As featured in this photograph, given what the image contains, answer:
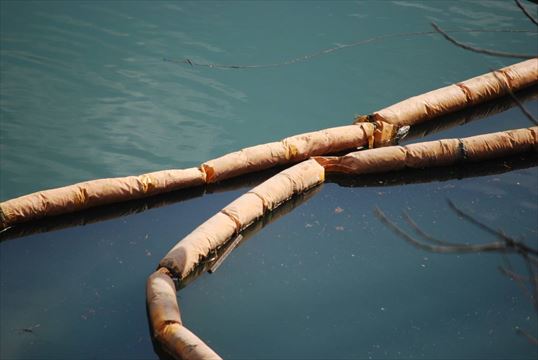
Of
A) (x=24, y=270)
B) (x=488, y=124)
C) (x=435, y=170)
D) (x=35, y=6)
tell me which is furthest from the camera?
(x=35, y=6)

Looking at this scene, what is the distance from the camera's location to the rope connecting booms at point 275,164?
4758 mm

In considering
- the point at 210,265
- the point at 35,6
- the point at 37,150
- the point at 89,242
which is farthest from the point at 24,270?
the point at 35,6

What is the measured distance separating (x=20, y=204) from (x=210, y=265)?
1.41 metres

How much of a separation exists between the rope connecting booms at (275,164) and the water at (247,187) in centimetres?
17

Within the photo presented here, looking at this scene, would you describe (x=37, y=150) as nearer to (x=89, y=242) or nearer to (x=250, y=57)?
(x=89, y=242)

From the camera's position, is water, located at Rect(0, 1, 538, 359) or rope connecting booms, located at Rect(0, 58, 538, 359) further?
rope connecting booms, located at Rect(0, 58, 538, 359)

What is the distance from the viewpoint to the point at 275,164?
236 inches

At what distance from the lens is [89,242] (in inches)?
206

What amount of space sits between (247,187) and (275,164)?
31 centimetres

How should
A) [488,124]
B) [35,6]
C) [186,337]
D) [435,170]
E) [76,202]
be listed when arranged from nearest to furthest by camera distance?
[186,337] → [76,202] → [435,170] → [488,124] → [35,6]

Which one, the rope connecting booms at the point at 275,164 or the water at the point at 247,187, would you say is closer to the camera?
the water at the point at 247,187

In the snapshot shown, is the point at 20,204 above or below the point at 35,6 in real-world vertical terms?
below

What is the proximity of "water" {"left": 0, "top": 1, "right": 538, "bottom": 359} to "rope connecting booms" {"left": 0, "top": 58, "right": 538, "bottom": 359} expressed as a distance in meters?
0.17

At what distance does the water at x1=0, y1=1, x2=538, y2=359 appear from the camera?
15.0ft
